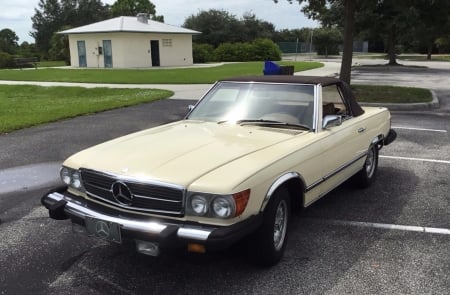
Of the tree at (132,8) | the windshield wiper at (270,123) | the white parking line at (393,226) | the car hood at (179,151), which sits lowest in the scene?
the white parking line at (393,226)

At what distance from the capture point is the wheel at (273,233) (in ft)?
11.7

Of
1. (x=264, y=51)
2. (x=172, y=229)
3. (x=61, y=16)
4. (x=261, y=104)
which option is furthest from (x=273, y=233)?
(x=61, y=16)

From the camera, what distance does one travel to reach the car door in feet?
14.9

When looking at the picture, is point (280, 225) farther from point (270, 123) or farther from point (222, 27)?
point (222, 27)

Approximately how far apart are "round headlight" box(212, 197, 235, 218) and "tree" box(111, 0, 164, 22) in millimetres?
65151

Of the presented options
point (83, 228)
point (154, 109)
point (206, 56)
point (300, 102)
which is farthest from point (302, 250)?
point (206, 56)

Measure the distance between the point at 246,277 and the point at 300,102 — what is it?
1.90 m

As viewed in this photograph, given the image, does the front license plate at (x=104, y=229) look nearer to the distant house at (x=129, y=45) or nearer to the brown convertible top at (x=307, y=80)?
the brown convertible top at (x=307, y=80)

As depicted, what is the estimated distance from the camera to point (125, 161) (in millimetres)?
3674

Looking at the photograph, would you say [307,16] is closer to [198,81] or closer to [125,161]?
[198,81]

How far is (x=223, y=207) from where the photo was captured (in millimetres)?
3223

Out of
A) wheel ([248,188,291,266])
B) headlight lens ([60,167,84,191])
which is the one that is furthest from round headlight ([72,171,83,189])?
wheel ([248,188,291,266])

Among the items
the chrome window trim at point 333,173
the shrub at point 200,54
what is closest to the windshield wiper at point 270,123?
the chrome window trim at point 333,173

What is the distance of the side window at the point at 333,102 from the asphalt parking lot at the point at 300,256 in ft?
3.41
